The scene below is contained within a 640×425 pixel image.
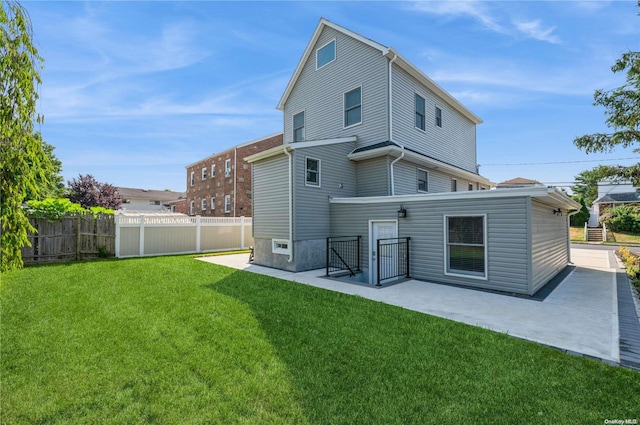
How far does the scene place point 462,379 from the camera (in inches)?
121

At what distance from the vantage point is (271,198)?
10.7 m

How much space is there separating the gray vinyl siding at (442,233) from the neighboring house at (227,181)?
1228 centimetres

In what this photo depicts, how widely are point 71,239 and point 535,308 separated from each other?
15574 mm

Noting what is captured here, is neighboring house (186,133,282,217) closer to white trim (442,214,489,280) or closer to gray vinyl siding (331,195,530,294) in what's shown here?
gray vinyl siding (331,195,530,294)

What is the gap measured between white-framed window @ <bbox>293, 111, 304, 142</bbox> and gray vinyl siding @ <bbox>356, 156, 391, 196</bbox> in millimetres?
4270

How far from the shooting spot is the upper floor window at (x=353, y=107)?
11922 millimetres

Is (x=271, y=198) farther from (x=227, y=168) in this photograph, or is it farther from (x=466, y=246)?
(x=227, y=168)

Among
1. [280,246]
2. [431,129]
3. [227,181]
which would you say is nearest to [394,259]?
[280,246]

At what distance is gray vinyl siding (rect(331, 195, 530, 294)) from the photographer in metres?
6.71

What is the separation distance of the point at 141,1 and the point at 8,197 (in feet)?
18.4

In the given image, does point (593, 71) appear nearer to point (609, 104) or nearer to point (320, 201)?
point (609, 104)

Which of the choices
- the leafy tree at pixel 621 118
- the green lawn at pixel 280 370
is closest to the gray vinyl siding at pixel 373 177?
the green lawn at pixel 280 370

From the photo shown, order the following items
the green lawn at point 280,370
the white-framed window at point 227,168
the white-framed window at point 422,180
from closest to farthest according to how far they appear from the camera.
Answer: the green lawn at point 280,370 < the white-framed window at point 422,180 < the white-framed window at point 227,168

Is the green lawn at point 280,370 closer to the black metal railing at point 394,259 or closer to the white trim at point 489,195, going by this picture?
the black metal railing at point 394,259
